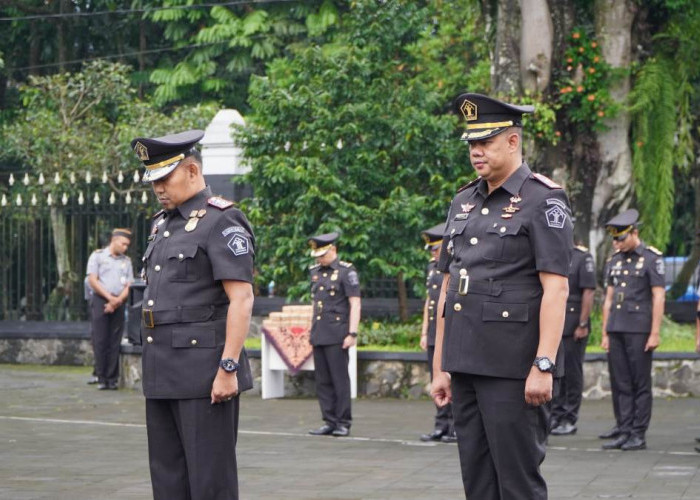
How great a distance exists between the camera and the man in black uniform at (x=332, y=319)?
1293cm

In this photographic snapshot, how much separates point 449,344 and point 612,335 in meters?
6.30

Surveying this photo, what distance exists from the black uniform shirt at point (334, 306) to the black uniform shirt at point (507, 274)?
7006 mm

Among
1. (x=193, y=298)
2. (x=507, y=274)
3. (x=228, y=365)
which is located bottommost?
(x=228, y=365)

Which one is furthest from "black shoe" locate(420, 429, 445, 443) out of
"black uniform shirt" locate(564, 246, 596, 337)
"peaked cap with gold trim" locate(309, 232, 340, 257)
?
"peaked cap with gold trim" locate(309, 232, 340, 257)

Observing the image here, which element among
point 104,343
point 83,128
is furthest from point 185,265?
point 83,128

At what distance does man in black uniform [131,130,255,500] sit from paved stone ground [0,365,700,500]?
8.77 ft

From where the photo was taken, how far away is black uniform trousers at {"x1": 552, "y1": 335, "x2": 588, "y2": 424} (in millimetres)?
12586

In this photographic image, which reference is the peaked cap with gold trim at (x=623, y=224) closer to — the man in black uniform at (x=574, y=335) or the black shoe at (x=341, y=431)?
the man in black uniform at (x=574, y=335)

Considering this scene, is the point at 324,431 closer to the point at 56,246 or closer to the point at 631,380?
the point at 631,380

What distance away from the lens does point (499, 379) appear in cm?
582

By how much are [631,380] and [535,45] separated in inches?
252

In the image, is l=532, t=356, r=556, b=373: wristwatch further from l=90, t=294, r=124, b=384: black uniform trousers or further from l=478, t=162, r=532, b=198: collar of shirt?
l=90, t=294, r=124, b=384: black uniform trousers

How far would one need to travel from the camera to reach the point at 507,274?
588cm

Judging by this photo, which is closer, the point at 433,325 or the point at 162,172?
the point at 162,172
